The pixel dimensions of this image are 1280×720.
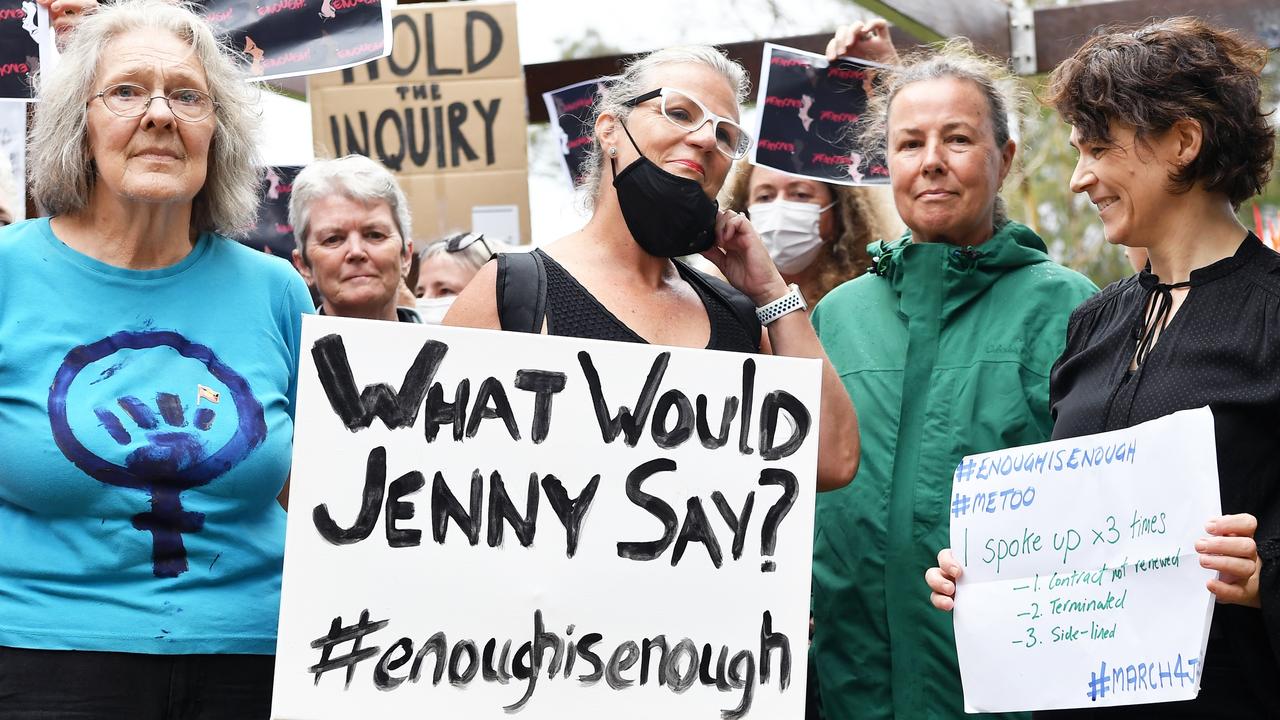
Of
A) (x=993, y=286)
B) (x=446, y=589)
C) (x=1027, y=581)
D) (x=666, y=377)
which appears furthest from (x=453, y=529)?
(x=993, y=286)

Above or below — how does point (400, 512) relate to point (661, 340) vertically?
below

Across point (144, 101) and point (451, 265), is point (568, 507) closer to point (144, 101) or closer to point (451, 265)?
point (144, 101)

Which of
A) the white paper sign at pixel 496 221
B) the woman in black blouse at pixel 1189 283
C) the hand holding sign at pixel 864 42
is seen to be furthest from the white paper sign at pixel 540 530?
the white paper sign at pixel 496 221

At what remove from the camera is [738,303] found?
2.88 metres

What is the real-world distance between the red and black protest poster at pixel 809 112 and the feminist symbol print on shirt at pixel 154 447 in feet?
7.40

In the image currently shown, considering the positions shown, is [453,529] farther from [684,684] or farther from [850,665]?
[850,665]

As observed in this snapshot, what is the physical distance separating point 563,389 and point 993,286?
1.26 m

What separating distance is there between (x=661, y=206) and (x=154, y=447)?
1.05 metres

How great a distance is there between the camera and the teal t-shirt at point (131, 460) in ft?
8.10

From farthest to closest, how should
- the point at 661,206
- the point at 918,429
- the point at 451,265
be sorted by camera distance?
the point at 451,265, the point at 918,429, the point at 661,206

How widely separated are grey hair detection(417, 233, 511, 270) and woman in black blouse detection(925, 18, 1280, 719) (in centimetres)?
286

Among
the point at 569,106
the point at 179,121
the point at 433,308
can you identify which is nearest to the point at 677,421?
the point at 179,121

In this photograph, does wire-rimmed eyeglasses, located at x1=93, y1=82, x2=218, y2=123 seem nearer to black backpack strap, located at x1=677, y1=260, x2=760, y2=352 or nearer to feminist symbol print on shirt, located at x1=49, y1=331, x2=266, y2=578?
feminist symbol print on shirt, located at x1=49, y1=331, x2=266, y2=578

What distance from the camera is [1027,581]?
2594 millimetres
